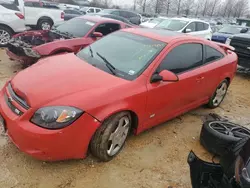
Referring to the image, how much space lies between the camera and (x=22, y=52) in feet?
20.5

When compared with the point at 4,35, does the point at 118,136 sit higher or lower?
higher

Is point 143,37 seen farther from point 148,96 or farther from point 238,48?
point 238,48

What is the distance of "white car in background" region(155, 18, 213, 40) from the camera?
11.2 meters

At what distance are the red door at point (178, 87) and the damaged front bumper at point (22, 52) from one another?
3619 millimetres

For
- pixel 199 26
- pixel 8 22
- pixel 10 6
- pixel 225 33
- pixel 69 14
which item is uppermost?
pixel 10 6

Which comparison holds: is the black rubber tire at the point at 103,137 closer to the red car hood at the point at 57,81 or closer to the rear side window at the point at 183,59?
the red car hood at the point at 57,81

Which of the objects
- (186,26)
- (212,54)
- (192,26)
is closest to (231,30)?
(192,26)

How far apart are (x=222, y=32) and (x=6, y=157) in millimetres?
14509

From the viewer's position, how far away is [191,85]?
13.5 feet

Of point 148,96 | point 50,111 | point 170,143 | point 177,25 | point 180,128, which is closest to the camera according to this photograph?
point 50,111

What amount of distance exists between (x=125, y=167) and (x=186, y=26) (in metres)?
9.29

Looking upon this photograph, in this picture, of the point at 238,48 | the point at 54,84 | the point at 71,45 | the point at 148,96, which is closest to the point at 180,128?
Result: the point at 148,96

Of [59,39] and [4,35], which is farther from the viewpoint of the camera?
[4,35]

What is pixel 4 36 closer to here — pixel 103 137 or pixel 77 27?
pixel 77 27
